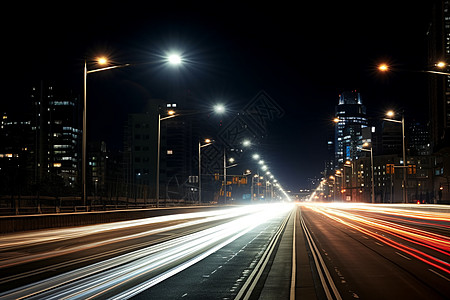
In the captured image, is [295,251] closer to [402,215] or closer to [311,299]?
[311,299]

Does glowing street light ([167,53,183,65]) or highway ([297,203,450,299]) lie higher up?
glowing street light ([167,53,183,65])

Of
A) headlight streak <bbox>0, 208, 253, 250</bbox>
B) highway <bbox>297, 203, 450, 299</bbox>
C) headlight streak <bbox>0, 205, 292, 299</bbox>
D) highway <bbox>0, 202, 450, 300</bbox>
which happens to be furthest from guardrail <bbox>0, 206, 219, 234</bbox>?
highway <bbox>297, 203, 450, 299</bbox>

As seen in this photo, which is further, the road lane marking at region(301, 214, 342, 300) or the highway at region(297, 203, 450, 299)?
the highway at region(297, 203, 450, 299)

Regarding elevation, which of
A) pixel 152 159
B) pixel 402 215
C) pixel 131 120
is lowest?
pixel 402 215

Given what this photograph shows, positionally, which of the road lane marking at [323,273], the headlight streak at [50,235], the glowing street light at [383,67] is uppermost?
the glowing street light at [383,67]

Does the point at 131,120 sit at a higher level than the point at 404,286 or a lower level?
higher

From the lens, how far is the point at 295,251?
1880 centimetres

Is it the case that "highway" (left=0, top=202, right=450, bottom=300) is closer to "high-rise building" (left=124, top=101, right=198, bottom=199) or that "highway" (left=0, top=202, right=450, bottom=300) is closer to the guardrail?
the guardrail

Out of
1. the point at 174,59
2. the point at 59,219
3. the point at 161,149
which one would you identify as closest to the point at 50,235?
the point at 59,219

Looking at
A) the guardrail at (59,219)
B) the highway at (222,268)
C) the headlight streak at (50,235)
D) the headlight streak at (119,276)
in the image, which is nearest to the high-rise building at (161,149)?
the guardrail at (59,219)

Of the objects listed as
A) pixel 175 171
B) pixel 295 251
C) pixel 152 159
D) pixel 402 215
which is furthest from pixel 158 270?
pixel 175 171

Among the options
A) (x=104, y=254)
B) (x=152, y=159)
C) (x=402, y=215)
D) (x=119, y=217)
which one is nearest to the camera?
(x=104, y=254)

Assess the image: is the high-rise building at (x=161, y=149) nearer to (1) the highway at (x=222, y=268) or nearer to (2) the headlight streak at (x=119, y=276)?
(1) the highway at (x=222, y=268)

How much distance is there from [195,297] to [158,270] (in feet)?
12.9
